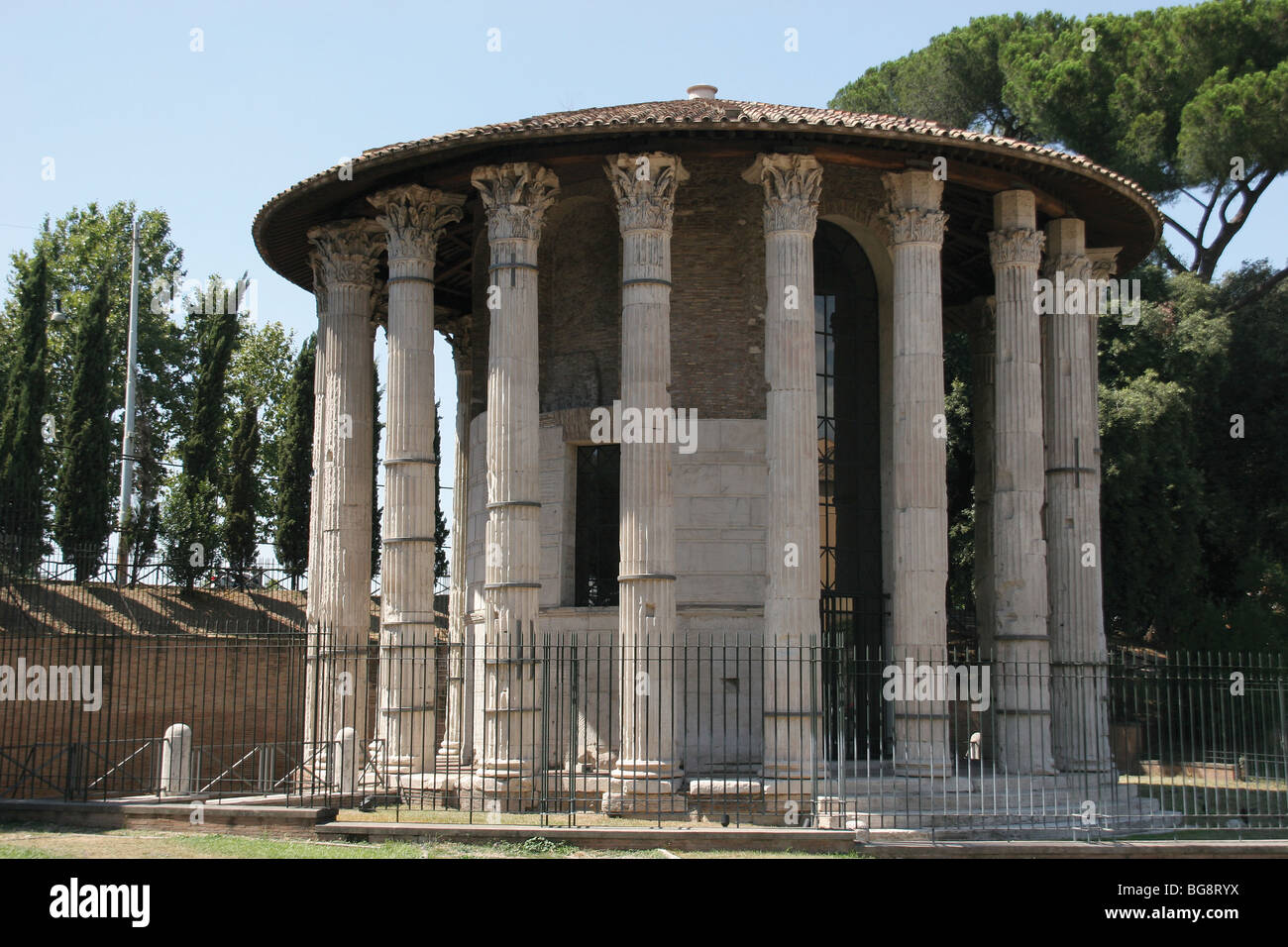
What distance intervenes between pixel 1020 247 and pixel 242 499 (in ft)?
62.0

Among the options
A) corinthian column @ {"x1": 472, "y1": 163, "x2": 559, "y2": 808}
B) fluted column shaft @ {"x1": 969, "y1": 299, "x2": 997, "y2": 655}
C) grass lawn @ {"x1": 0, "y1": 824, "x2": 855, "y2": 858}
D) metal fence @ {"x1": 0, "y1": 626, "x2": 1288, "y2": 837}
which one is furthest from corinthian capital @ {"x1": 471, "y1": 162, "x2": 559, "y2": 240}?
fluted column shaft @ {"x1": 969, "y1": 299, "x2": 997, "y2": 655}

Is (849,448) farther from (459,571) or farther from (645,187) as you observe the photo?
(459,571)

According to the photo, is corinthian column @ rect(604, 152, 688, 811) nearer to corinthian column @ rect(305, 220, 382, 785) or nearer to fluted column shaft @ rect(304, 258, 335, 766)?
corinthian column @ rect(305, 220, 382, 785)

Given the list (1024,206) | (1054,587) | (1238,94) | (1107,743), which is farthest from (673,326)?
(1238,94)

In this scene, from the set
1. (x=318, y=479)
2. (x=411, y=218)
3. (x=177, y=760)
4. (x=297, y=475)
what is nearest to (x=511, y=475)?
(x=411, y=218)

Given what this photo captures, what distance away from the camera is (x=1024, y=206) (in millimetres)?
18734

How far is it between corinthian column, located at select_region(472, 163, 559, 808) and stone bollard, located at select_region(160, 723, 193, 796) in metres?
3.55

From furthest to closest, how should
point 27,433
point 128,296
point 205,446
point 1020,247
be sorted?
point 128,296 < point 205,446 < point 27,433 < point 1020,247

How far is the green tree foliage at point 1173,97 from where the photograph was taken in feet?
103

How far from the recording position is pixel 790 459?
54.2ft

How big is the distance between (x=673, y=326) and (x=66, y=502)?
14753mm

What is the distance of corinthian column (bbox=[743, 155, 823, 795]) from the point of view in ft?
52.4

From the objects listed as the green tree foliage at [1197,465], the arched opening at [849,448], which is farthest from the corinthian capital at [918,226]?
the green tree foliage at [1197,465]

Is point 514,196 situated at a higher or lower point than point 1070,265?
higher
